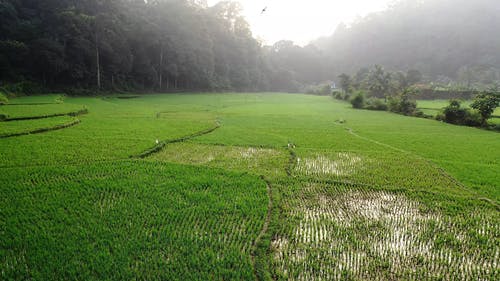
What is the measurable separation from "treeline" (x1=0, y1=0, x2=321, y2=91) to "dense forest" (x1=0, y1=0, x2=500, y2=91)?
118mm

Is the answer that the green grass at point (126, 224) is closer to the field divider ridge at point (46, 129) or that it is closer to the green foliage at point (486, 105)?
the field divider ridge at point (46, 129)

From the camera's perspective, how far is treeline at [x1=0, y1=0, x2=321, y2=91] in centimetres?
2817

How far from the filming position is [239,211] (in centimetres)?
640

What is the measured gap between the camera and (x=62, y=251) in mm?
4742

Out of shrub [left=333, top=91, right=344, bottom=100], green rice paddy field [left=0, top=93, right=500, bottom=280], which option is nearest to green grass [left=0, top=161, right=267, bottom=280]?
green rice paddy field [left=0, top=93, right=500, bottom=280]

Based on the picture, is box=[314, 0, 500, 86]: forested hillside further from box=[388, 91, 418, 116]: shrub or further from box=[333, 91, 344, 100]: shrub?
box=[388, 91, 418, 116]: shrub

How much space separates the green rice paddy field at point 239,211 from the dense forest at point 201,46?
22.8 meters

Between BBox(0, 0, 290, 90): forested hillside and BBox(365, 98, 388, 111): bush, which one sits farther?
BBox(365, 98, 388, 111): bush

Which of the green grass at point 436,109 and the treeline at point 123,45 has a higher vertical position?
the treeline at point 123,45

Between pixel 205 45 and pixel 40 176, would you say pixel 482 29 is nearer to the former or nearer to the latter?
pixel 205 45

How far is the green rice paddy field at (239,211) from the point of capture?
4676mm

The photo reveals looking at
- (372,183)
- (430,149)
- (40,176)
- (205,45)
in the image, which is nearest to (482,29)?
(205,45)

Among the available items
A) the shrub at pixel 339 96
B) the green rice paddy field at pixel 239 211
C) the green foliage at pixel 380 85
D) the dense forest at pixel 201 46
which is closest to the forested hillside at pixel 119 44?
the dense forest at pixel 201 46

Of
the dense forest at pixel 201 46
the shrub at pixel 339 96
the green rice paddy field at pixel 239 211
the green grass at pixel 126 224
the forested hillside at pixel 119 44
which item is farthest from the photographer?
the shrub at pixel 339 96
